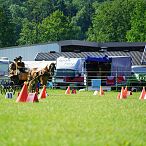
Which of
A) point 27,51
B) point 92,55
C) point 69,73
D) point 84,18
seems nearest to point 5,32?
point 27,51

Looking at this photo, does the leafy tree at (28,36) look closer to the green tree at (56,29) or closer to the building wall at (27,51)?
the green tree at (56,29)

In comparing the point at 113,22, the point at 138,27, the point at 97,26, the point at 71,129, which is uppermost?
the point at 113,22

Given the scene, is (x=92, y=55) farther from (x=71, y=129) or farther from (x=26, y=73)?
(x=71, y=129)

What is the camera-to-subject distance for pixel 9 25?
110 m

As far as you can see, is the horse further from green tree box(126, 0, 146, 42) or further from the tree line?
the tree line

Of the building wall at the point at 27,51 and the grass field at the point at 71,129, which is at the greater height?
the grass field at the point at 71,129

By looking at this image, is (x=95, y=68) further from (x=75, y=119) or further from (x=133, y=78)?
(x=75, y=119)

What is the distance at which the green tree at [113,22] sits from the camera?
108062 millimetres

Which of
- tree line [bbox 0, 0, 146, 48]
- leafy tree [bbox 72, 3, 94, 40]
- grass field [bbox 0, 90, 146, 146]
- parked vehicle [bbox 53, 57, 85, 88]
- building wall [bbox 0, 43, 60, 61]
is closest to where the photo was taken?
grass field [bbox 0, 90, 146, 146]

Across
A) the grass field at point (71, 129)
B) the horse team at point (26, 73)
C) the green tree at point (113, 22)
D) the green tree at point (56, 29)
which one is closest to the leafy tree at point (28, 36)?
the green tree at point (56, 29)

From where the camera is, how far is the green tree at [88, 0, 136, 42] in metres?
108

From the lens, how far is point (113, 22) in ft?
361

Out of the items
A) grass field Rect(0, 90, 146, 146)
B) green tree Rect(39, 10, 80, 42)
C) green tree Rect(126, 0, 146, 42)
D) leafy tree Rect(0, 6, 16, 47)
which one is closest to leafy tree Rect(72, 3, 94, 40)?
green tree Rect(39, 10, 80, 42)

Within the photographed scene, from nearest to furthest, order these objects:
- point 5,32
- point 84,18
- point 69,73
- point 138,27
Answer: point 69,73 < point 138,27 < point 5,32 < point 84,18
